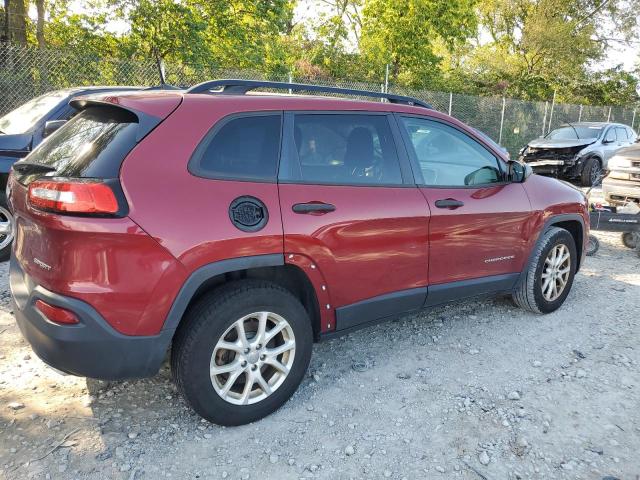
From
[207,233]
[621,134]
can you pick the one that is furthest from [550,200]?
[621,134]

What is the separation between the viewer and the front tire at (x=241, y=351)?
2527 mm

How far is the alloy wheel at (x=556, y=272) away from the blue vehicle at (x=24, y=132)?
4.15 metres

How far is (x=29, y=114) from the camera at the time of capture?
18.7ft

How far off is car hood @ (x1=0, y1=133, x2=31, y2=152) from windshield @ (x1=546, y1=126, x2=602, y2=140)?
486 inches

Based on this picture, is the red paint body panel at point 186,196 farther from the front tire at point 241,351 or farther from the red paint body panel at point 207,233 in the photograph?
the front tire at point 241,351

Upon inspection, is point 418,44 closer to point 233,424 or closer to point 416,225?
point 416,225

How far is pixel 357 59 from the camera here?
18.1 metres

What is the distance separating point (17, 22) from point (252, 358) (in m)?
11.5

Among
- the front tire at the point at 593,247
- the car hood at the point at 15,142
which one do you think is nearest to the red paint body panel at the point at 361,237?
the car hood at the point at 15,142

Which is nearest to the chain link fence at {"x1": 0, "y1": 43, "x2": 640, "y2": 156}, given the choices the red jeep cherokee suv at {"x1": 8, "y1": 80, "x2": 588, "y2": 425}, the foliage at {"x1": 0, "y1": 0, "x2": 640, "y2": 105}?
the foliage at {"x1": 0, "y1": 0, "x2": 640, "y2": 105}

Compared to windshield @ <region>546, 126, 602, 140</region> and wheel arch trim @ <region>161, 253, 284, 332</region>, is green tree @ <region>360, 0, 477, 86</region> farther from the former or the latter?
wheel arch trim @ <region>161, 253, 284, 332</region>

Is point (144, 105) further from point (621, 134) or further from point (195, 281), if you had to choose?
point (621, 134)

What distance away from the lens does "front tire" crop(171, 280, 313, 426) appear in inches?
99.5

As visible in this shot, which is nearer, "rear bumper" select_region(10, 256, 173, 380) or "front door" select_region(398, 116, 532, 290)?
"rear bumper" select_region(10, 256, 173, 380)
